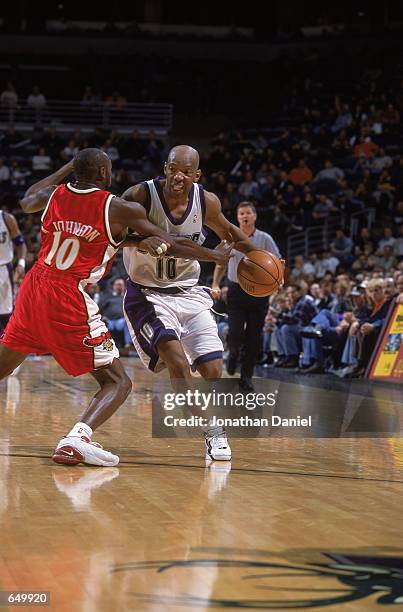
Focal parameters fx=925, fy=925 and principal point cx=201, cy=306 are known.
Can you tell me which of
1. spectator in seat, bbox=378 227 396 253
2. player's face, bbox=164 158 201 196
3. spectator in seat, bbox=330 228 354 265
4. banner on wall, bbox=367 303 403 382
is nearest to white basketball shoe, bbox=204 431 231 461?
player's face, bbox=164 158 201 196

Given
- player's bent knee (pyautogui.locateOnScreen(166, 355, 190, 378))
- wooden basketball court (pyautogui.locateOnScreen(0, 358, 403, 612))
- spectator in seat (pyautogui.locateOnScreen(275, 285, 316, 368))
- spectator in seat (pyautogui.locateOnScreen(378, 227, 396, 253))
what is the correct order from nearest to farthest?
wooden basketball court (pyautogui.locateOnScreen(0, 358, 403, 612))
player's bent knee (pyautogui.locateOnScreen(166, 355, 190, 378))
spectator in seat (pyautogui.locateOnScreen(275, 285, 316, 368))
spectator in seat (pyautogui.locateOnScreen(378, 227, 396, 253))

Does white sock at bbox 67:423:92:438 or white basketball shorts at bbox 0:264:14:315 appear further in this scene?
white basketball shorts at bbox 0:264:14:315

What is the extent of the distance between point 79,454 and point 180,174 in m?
1.72

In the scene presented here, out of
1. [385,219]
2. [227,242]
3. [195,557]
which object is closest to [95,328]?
[227,242]

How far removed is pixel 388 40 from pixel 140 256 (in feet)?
66.4

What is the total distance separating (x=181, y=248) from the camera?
16.9 feet

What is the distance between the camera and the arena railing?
76.4 feet

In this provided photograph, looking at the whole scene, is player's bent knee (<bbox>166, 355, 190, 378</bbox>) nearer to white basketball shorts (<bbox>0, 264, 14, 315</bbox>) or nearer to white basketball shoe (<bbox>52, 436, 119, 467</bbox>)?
white basketball shoe (<bbox>52, 436, 119, 467</bbox>)

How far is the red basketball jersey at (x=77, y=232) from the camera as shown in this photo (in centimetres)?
499

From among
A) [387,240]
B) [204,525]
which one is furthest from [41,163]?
[204,525]

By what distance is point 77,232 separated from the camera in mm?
5000

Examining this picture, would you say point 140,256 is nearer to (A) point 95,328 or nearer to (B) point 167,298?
(B) point 167,298

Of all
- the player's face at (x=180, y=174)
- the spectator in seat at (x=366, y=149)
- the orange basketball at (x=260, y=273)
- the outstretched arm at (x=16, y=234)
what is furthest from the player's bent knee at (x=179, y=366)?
the spectator in seat at (x=366, y=149)

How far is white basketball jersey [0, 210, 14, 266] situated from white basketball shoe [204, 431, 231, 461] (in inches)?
193
